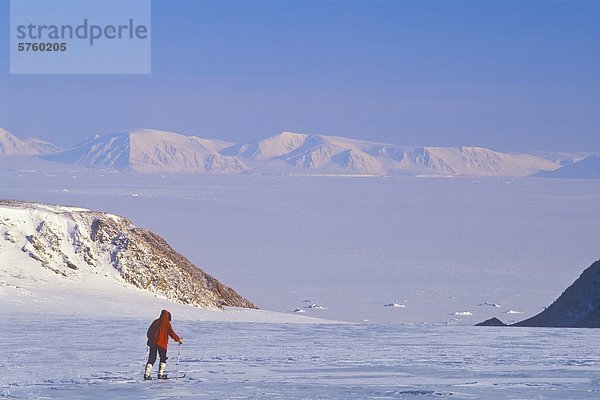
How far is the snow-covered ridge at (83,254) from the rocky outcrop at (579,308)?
38.3ft

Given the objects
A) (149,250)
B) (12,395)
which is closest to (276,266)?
(149,250)

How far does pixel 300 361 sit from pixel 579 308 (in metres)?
17.0

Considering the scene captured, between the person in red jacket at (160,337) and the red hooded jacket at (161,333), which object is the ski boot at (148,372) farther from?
the red hooded jacket at (161,333)

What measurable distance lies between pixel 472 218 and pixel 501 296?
7733 centimetres

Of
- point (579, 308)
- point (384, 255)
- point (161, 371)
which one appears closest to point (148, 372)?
point (161, 371)

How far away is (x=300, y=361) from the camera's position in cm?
1958

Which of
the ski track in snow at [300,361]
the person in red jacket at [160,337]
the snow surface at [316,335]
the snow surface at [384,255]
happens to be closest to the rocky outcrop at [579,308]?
the snow surface at [316,335]

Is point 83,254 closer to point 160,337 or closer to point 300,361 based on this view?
point 300,361

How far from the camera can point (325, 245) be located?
81.9m

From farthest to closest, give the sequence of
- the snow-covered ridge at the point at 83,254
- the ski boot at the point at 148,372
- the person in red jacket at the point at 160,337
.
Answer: the snow-covered ridge at the point at 83,254 → the ski boot at the point at 148,372 → the person in red jacket at the point at 160,337

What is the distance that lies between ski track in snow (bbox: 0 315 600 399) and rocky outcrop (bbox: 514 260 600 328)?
6.05 m

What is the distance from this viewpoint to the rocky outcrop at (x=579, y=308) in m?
32.7

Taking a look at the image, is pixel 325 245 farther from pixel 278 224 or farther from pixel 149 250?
pixel 149 250

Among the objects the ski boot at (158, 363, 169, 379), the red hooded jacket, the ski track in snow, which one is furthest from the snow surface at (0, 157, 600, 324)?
the red hooded jacket
